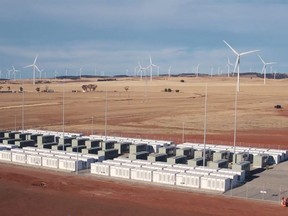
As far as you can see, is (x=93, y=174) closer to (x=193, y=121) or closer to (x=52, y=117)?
(x=193, y=121)

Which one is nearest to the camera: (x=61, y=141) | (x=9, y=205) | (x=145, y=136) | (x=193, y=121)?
(x=9, y=205)

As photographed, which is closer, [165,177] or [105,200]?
[105,200]

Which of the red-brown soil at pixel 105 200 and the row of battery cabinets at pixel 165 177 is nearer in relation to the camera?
the red-brown soil at pixel 105 200

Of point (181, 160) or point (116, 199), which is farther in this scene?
point (181, 160)

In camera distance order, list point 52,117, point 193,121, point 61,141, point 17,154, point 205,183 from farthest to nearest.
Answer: point 52,117
point 193,121
point 61,141
point 17,154
point 205,183

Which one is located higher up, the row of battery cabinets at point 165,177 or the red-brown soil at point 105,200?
the row of battery cabinets at point 165,177

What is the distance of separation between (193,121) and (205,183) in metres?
56.9

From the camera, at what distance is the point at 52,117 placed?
10750cm

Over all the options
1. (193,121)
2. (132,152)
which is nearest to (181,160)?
(132,152)

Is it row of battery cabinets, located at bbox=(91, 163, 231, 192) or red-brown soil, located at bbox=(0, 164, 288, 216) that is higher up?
row of battery cabinets, located at bbox=(91, 163, 231, 192)

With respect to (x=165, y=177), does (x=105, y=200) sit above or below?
below

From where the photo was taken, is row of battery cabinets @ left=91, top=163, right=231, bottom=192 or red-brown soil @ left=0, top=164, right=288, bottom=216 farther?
row of battery cabinets @ left=91, top=163, right=231, bottom=192

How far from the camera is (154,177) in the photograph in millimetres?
46656

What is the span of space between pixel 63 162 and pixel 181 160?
50.2 feet
